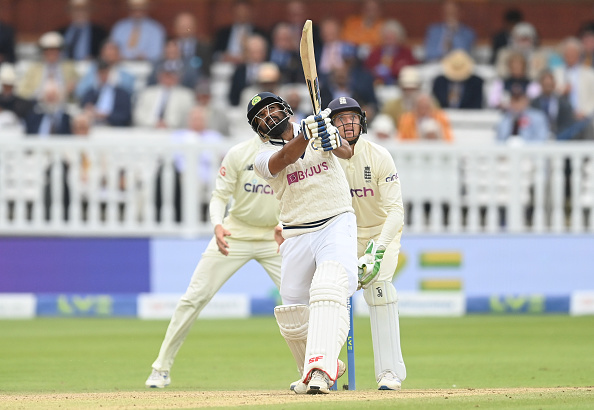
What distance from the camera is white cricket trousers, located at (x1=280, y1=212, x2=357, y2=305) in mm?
6602

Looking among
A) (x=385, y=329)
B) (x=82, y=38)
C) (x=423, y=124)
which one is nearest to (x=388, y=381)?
(x=385, y=329)

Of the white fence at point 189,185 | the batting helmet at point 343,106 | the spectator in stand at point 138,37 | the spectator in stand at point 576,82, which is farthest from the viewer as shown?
the spectator in stand at point 138,37

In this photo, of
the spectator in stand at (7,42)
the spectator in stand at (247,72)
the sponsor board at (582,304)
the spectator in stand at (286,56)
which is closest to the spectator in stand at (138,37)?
the spectator in stand at (7,42)

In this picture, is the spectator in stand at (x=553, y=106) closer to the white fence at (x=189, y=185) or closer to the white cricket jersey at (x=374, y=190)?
the white fence at (x=189, y=185)

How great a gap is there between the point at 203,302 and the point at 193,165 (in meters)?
5.01

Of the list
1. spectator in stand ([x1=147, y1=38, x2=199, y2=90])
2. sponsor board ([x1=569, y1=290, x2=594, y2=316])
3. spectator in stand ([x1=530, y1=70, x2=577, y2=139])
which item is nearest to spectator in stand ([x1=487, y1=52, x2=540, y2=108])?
spectator in stand ([x1=530, y1=70, x2=577, y2=139])

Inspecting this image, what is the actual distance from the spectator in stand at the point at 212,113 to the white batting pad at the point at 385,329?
7.12 metres

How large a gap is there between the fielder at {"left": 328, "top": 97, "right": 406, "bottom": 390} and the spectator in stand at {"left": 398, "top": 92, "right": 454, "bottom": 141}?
612cm

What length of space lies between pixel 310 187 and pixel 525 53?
9434 millimetres

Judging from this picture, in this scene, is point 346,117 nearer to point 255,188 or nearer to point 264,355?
point 255,188

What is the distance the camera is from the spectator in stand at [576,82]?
14.6 meters

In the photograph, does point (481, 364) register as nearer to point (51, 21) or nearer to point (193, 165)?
point (193, 165)

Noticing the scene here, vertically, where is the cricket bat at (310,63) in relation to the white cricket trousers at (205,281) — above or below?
above

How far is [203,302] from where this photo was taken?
8.16 meters
